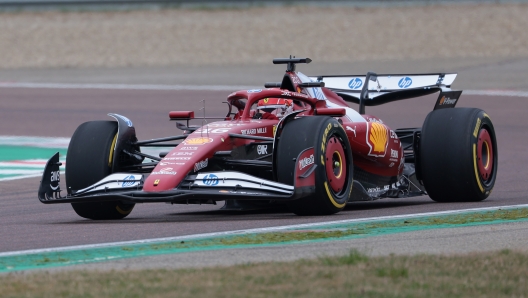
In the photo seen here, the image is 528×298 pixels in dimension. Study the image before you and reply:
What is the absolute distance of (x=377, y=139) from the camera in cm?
1055

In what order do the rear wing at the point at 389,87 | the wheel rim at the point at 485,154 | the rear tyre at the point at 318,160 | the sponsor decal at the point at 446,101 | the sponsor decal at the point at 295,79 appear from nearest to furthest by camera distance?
the rear tyre at the point at 318,160, the sponsor decal at the point at 295,79, the wheel rim at the point at 485,154, the sponsor decal at the point at 446,101, the rear wing at the point at 389,87

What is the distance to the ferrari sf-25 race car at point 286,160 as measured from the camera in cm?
888

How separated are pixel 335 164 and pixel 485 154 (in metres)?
2.39

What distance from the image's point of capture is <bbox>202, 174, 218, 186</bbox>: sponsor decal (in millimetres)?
8789

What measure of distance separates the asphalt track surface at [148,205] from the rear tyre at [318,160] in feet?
0.48

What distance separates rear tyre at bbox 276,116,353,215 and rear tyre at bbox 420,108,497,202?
147 cm

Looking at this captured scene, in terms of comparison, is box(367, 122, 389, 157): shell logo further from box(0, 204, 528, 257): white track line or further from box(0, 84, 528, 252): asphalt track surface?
box(0, 204, 528, 257): white track line

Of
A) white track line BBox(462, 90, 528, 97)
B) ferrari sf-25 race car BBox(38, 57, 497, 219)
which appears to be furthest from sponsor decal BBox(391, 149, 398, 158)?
white track line BBox(462, 90, 528, 97)

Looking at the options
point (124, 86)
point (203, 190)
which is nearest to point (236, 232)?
point (203, 190)

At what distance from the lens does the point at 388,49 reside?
3244 centimetres

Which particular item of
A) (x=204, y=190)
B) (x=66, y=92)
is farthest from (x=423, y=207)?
(x=66, y=92)

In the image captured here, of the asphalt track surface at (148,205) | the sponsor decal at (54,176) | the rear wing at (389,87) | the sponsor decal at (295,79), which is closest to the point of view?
the asphalt track surface at (148,205)

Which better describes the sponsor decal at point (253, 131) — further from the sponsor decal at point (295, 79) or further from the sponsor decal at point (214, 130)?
the sponsor decal at point (295, 79)

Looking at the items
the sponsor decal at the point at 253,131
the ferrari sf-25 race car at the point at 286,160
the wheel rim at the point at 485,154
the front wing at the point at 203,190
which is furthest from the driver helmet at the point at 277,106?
the wheel rim at the point at 485,154
